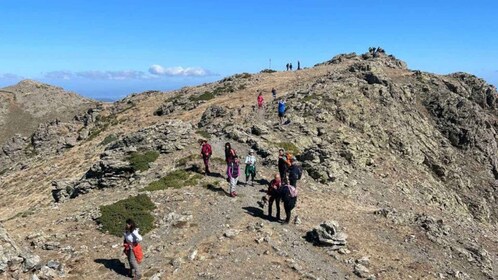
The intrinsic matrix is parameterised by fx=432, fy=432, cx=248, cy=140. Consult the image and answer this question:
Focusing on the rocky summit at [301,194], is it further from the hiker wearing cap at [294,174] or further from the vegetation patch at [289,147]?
the hiker wearing cap at [294,174]

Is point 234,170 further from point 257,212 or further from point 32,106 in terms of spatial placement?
point 32,106

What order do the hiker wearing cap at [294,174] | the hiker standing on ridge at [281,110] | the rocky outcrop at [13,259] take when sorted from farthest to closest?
the hiker standing on ridge at [281,110], the hiker wearing cap at [294,174], the rocky outcrop at [13,259]

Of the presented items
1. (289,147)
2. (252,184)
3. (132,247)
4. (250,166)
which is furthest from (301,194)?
(132,247)

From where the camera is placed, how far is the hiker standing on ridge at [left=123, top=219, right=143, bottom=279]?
1900 centimetres

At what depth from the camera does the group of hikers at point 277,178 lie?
2417 cm

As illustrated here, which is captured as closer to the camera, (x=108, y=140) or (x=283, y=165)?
(x=283, y=165)

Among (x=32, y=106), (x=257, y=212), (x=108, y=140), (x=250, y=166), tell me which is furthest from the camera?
(x=32, y=106)

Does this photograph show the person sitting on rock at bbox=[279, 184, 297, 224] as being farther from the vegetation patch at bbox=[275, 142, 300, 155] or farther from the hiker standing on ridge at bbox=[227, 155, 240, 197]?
the vegetation patch at bbox=[275, 142, 300, 155]

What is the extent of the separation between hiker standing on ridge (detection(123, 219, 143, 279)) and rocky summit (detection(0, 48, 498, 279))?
2.44 ft

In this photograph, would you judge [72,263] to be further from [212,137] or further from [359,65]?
[359,65]

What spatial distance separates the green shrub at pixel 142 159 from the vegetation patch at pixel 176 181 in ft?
10.8

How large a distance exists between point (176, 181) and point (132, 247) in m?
11.3

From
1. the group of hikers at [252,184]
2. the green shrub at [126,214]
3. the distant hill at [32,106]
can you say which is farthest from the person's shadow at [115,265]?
the distant hill at [32,106]

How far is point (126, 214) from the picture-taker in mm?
25188
